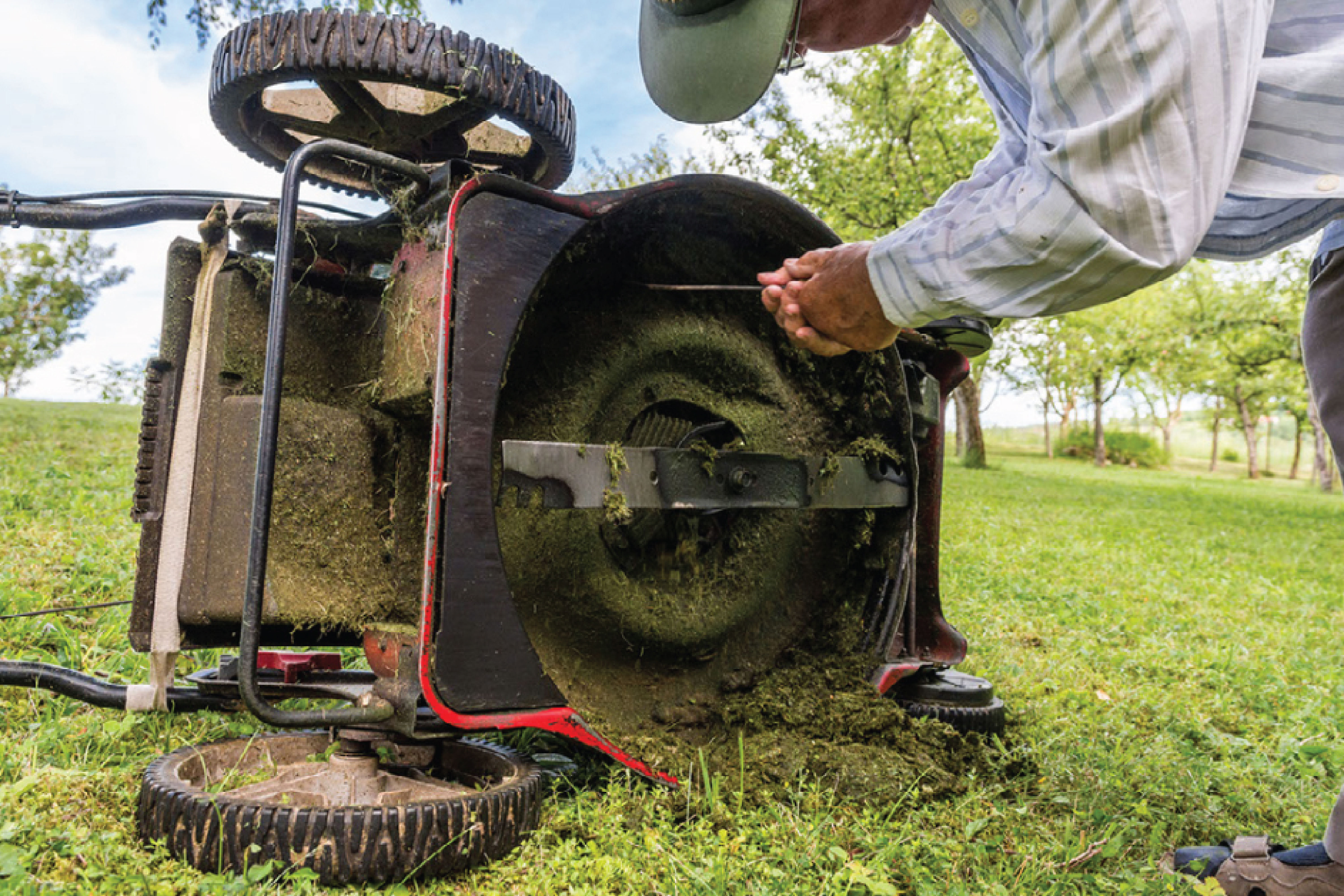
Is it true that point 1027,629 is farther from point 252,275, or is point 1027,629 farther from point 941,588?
point 252,275

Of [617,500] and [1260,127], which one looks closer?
[1260,127]

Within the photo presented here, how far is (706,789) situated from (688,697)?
1.71ft

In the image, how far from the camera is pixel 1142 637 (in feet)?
15.2

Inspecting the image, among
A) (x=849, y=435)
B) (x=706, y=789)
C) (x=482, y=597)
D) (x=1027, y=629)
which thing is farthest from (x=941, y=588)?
(x=482, y=597)

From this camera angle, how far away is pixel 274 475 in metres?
1.80

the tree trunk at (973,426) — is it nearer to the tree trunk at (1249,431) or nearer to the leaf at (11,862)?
the leaf at (11,862)

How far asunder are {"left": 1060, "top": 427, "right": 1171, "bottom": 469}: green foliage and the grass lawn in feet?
152

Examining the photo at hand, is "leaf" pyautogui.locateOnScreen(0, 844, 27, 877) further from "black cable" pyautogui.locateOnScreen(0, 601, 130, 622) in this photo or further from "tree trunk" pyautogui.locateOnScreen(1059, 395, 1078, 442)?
"tree trunk" pyautogui.locateOnScreen(1059, 395, 1078, 442)

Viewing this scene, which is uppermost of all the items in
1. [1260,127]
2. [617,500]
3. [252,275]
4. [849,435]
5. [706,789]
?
[1260,127]

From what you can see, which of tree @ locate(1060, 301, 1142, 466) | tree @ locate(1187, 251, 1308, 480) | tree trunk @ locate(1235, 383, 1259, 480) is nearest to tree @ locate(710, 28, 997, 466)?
tree @ locate(1187, 251, 1308, 480)

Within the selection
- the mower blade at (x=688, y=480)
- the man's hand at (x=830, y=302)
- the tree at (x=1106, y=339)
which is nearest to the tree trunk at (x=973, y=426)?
the tree at (x=1106, y=339)

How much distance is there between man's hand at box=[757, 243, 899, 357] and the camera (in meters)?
1.85

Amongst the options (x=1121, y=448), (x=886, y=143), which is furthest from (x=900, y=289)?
(x=1121, y=448)

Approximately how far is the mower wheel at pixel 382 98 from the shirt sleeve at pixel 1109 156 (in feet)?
3.28
